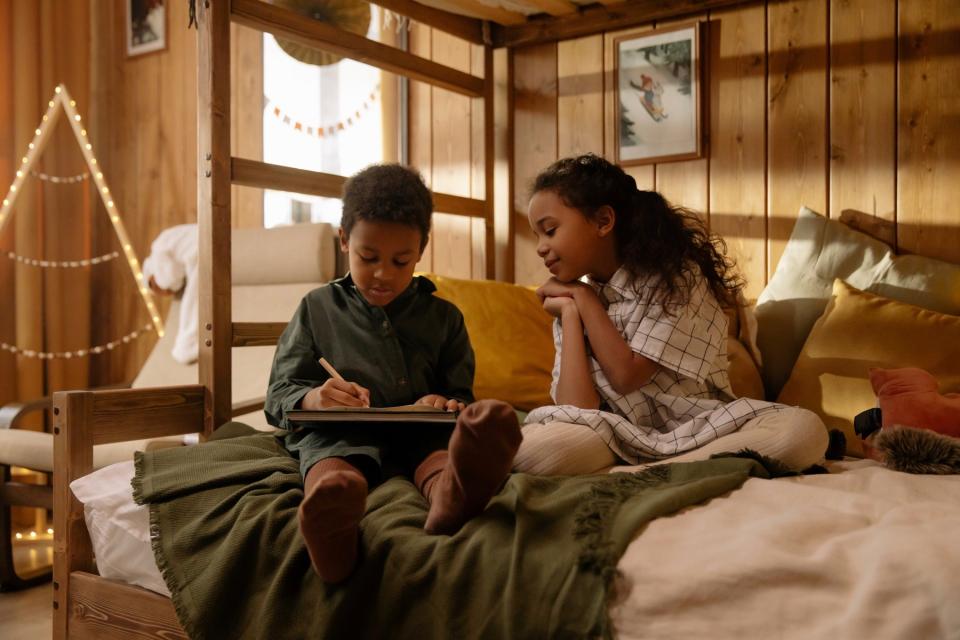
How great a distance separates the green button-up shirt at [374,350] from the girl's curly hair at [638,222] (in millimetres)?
313

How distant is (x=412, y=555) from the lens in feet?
2.89

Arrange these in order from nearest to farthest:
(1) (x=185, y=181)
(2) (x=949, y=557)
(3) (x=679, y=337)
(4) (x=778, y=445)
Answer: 1. (2) (x=949, y=557)
2. (4) (x=778, y=445)
3. (3) (x=679, y=337)
4. (1) (x=185, y=181)

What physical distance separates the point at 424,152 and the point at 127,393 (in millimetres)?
1388

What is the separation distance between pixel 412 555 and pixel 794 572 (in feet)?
1.24

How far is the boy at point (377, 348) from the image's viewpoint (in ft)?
3.78

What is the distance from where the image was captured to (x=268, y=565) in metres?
0.98

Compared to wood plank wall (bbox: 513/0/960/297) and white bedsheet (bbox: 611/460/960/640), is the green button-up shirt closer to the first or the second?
white bedsheet (bbox: 611/460/960/640)

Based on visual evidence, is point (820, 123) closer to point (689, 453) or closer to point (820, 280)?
point (820, 280)

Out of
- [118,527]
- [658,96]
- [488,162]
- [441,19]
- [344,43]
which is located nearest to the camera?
[118,527]

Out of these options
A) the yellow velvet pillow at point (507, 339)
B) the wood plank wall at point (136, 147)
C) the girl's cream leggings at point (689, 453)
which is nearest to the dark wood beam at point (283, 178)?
the yellow velvet pillow at point (507, 339)

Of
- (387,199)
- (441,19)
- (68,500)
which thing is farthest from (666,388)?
(441,19)

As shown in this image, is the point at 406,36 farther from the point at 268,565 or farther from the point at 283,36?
the point at 268,565

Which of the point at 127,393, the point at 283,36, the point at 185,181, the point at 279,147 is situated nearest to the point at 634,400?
the point at 127,393

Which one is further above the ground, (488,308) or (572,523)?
(488,308)
